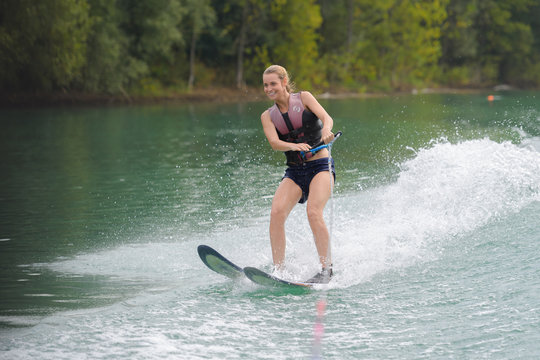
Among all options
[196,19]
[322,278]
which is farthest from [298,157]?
[196,19]

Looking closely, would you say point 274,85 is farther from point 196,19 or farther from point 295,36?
point 295,36

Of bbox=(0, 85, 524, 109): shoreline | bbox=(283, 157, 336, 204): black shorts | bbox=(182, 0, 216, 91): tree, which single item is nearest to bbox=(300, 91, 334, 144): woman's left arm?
bbox=(283, 157, 336, 204): black shorts

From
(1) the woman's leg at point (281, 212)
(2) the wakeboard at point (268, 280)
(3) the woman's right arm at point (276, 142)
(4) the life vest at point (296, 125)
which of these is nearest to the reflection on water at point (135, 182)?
(1) the woman's leg at point (281, 212)

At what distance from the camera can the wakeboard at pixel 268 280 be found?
17.9 feet

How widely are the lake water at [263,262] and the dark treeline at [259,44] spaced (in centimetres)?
1964

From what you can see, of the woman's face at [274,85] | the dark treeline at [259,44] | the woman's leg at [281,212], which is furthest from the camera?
the dark treeline at [259,44]

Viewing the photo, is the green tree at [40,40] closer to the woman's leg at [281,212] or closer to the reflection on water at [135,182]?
A: the reflection on water at [135,182]

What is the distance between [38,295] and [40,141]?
45.7 ft

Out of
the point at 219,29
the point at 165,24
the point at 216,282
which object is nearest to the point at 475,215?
the point at 216,282

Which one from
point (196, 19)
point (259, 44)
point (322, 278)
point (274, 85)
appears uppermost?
point (196, 19)

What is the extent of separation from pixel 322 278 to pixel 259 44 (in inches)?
1699

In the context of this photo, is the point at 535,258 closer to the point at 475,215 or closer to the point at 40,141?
the point at 475,215

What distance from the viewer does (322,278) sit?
5.68 m

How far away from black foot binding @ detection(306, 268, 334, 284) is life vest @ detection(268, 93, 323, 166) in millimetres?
921
